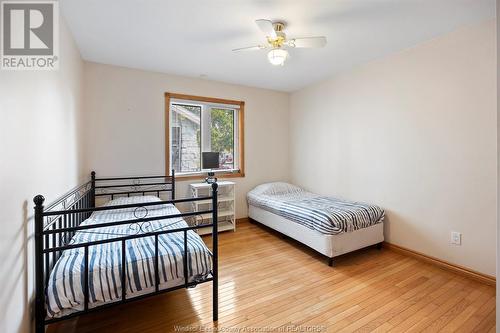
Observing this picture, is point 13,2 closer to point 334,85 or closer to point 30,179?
point 30,179

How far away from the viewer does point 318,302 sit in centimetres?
194

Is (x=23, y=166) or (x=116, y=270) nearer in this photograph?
(x=23, y=166)

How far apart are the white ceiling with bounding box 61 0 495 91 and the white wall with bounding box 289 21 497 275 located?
283mm

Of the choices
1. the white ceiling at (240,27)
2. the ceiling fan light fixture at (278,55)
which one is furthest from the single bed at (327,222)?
the white ceiling at (240,27)

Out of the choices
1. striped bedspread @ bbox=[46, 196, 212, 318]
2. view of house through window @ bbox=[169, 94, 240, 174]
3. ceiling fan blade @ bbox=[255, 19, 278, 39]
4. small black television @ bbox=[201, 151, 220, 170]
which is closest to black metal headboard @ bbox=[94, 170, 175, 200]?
view of house through window @ bbox=[169, 94, 240, 174]

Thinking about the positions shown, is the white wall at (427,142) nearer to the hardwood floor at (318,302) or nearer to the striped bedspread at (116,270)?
the hardwood floor at (318,302)

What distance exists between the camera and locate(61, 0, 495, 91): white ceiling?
1.92 meters

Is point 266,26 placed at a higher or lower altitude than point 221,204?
higher

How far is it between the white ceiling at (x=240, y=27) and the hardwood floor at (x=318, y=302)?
7.86ft

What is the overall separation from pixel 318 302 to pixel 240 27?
2.52 m

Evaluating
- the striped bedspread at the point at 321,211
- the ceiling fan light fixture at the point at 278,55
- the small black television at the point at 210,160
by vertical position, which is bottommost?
the striped bedspread at the point at 321,211

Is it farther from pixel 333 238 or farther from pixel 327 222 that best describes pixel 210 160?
pixel 333 238

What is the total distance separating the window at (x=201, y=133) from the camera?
3682mm

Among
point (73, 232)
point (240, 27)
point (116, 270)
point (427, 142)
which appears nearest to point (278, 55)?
point (240, 27)
